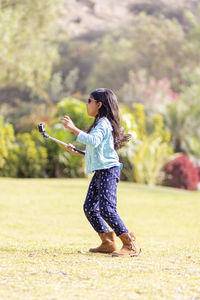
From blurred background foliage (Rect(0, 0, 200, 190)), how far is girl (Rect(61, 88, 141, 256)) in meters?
0.47

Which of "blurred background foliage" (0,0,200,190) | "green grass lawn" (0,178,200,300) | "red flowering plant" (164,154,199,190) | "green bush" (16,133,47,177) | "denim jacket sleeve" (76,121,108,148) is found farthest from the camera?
"red flowering plant" (164,154,199,190)

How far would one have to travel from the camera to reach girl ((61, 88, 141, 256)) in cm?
420

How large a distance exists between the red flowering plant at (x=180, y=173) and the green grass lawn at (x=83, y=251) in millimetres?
3869

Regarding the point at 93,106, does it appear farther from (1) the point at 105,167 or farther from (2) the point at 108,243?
(2) the point at 108,243

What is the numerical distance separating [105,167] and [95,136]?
301 millimetres

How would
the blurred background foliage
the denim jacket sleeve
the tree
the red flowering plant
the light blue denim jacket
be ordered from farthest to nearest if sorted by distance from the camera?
the tree, the red flowering plant, the blurred background foliage, the light blue denim jacket, the denim jacket sleeve

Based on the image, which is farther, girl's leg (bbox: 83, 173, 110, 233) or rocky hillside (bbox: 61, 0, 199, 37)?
rocky hillside (bbox: 61, 0, 199, 37)

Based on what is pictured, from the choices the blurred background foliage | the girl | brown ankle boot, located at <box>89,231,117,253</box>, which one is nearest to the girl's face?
the girl

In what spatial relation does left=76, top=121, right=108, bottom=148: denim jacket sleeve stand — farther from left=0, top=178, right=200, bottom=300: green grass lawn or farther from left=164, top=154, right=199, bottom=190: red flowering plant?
left=164, top=154, right=199, bottom=190: red flowering plant

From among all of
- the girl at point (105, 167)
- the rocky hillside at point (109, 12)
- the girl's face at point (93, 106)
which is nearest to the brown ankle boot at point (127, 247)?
the girl at point (105, 167)

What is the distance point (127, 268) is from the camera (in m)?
3.72

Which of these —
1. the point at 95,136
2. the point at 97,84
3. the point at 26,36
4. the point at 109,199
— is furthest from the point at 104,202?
the point at 97,84

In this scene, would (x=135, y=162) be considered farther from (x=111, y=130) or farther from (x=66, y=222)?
(x=111, y=130)

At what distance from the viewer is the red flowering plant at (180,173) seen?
14969 mm
